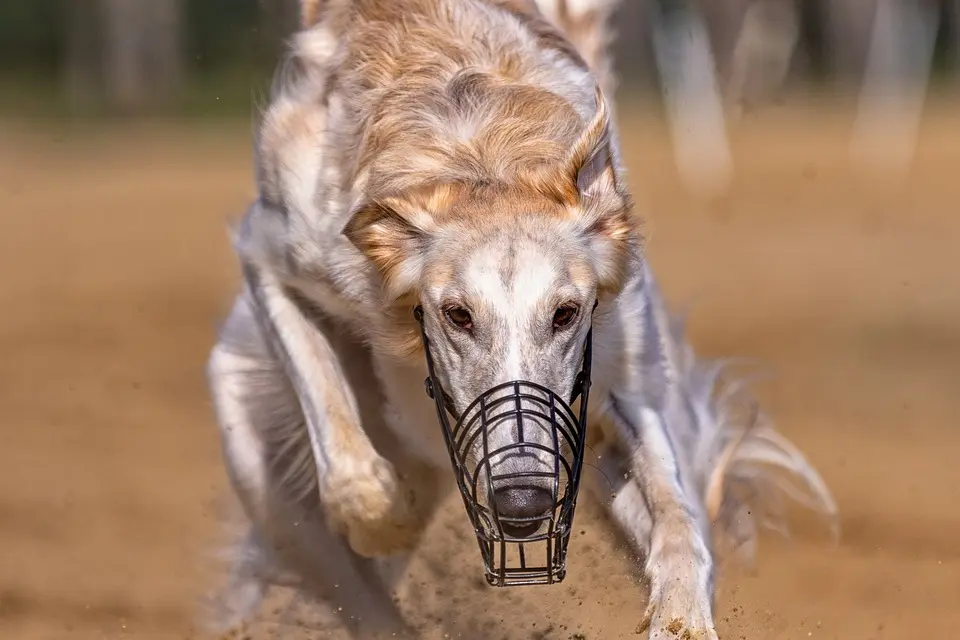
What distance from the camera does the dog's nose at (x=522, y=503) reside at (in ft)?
9.59

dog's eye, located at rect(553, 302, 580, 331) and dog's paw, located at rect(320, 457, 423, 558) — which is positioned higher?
dog's eye, located at rect(553, 302, 580, 331)

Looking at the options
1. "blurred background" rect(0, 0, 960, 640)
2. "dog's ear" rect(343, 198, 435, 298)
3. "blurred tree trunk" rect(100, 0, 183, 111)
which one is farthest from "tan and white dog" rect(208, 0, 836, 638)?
"blurred tree trunk" rect(100, 0, 183, 111)

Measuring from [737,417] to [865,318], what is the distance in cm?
517

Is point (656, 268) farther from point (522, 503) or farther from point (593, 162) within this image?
point (522, 503)

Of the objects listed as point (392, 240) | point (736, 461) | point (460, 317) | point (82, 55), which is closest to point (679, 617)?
point (460, 317)

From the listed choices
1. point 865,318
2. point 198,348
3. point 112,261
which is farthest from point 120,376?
point 865,318

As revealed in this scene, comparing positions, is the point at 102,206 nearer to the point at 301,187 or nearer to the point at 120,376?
the point at 120,376

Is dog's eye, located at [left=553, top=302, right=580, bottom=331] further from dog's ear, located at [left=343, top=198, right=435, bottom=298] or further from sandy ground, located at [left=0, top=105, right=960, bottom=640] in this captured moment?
sandy ground, located at [left=0, top=105, right=960, bottom=640]

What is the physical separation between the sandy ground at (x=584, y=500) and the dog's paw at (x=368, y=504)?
1.86 feet

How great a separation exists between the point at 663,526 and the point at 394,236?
0.95 metres

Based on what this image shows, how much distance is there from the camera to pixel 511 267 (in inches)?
120

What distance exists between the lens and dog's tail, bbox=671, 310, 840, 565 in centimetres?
433

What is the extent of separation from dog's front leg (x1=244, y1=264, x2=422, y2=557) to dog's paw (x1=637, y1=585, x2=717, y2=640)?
73 cm

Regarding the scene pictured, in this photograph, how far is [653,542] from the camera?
11.2 ft
